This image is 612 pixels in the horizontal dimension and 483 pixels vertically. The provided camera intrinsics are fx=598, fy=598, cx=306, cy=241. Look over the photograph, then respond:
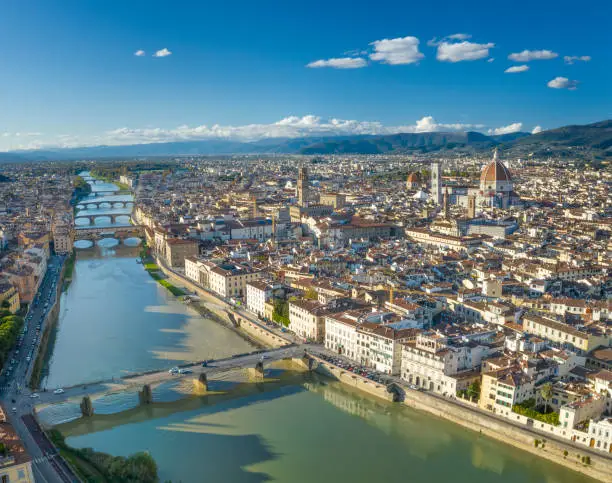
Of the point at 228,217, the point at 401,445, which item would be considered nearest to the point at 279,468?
the point at 401,445

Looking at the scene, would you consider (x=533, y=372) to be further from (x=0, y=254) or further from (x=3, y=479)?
(x=0, y=254)

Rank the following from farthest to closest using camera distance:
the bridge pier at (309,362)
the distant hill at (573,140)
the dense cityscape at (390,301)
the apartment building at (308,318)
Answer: the distant hill at (573,140), the apartment building at (308,318), the bridge pier at (309,362), the dense cityscape at (390,301)

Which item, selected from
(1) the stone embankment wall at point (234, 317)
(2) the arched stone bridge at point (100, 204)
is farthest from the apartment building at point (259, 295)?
(2) the arched stone bridge at point (100, 204)

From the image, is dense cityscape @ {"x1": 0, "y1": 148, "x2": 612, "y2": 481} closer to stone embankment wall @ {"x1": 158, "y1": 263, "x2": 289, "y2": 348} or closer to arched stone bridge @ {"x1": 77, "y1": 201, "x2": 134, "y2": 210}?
stone embankment wall @ {"x1": 158, "y1": 263, "x2": 289, "y2": 348}

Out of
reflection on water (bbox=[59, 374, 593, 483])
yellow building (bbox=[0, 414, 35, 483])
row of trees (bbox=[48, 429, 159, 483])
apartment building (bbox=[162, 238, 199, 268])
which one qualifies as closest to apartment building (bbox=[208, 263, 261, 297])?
apartment building (bbox=[162, 238, 199, 268])

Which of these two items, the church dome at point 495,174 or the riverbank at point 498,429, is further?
the church dome at point 495,174

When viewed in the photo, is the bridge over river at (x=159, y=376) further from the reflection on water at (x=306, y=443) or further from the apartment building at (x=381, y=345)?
the apartment building at (x=381, y=345)

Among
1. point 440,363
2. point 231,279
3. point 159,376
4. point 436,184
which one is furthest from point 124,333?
point 436,184
